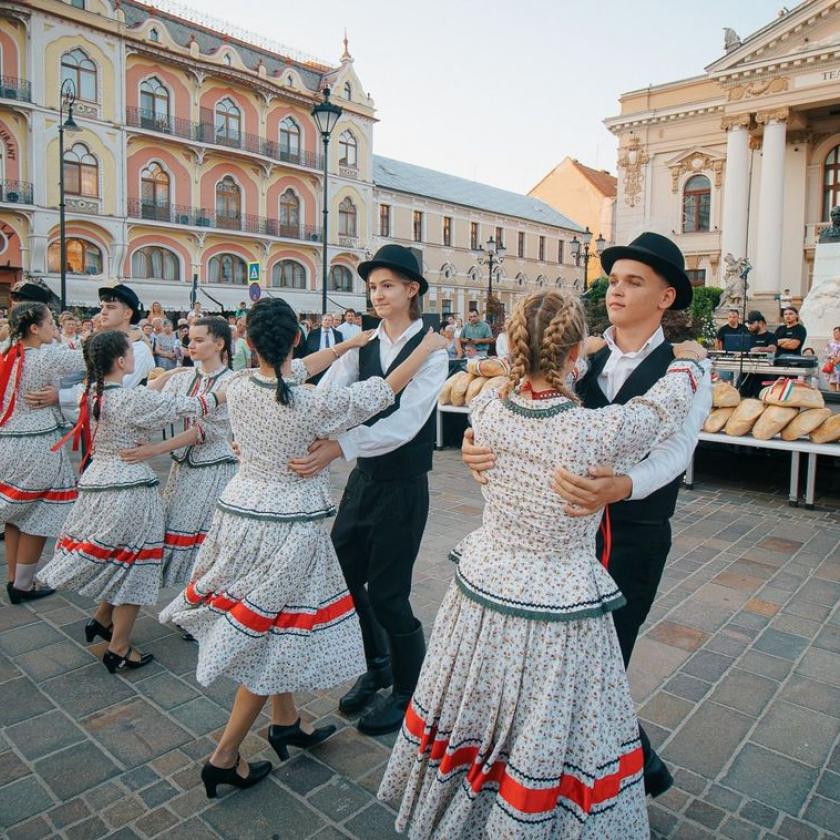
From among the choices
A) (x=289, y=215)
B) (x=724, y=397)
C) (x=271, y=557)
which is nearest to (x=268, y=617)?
(x=271, y=557)

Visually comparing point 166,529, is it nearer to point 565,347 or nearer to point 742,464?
point 565,347

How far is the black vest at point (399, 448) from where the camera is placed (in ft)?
10.5

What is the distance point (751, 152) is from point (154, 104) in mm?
26273

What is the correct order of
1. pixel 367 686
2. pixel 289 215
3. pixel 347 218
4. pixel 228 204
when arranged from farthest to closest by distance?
pixel 347 218 < pixel 289 215 < pixel 228 204 < pixel 367 686

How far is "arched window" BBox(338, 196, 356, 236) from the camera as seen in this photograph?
3762 cm

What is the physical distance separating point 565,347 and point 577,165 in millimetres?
62264

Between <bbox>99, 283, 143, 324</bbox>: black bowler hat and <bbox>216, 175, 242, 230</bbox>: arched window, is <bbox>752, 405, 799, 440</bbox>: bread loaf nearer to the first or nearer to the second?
<bbox>99, 283, 143, 324</bbox>: black bowler hat

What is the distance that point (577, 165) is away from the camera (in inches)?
2325

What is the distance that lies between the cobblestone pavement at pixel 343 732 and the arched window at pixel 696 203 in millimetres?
33283

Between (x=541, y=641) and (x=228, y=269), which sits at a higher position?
(x=228, y=269)

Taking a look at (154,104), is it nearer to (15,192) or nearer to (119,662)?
(15,192)

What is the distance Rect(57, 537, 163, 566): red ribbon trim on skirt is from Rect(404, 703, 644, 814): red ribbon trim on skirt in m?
2.19

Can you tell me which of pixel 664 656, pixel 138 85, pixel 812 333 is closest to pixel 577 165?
pixel 138 85

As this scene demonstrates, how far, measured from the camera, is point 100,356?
360 centimetres
